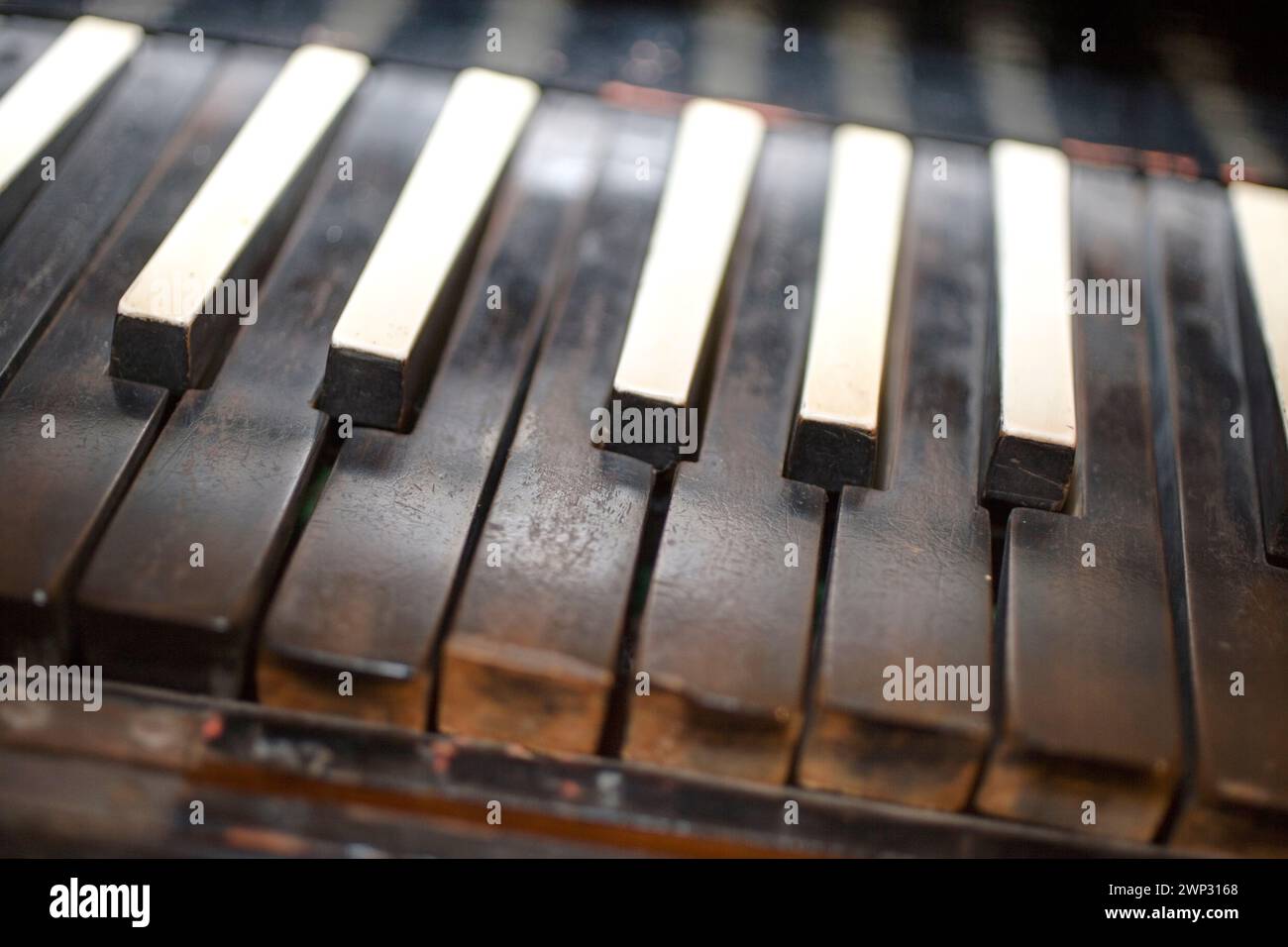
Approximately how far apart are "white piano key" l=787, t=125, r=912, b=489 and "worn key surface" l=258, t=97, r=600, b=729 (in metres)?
0.29

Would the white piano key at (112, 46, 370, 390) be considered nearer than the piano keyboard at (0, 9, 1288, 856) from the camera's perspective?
No

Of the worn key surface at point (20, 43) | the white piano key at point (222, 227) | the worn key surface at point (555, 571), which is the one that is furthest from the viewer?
the worn key surface at point (20, 43)

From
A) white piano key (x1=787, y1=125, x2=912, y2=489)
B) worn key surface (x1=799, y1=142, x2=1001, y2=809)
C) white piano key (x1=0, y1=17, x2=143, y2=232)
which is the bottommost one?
worn key surface (x1=799, y1=142, x2=1001, y2=809)

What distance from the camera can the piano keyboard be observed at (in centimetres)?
101

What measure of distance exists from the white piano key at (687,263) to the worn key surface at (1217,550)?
1.58ft

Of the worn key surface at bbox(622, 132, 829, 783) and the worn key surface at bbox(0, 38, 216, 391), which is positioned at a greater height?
the worn key surface at bbox(0, 38, 216, 391)

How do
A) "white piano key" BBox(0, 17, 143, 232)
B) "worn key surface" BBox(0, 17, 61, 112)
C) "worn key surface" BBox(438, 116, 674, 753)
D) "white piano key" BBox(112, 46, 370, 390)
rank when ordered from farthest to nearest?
1. "worn key surface" BBox(0, 17, 61, 112)
2. "white piano key" BBox(0, 17, 143, 232)
3. "white piano key" BBox(112, 46, 370, 390)
4. "worn key surface" BBox(438, 116, 674, 753)

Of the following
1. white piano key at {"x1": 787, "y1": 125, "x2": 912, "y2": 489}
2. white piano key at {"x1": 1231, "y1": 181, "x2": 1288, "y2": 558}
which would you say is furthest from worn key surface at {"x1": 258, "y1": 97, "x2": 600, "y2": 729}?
white piano key at {"x1": 1231, "y1": 181, "x2": 1288, "y2": 558}

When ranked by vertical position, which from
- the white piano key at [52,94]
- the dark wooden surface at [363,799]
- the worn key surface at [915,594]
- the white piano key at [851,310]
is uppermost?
the white piano key at [52,94]

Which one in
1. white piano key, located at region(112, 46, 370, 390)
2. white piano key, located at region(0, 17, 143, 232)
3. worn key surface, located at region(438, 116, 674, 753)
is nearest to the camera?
worn key surface, located at region(438, 116, 674, 753)

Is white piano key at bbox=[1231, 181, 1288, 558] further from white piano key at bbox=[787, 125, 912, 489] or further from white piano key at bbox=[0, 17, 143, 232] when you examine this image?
white piano key at bbox=[0, 17, 143, 232]

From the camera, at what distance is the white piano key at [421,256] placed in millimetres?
1166

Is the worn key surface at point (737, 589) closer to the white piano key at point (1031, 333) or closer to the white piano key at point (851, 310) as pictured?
the white piano key at point (851, 310)

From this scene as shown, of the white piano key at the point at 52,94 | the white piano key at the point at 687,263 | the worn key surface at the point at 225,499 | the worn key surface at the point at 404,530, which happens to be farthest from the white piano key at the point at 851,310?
the white piano key at the point at 52,94
